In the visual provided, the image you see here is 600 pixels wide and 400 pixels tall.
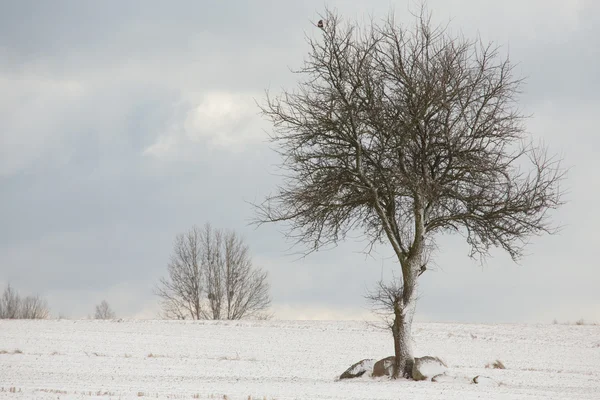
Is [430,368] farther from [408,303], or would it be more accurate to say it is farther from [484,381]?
[408,303]

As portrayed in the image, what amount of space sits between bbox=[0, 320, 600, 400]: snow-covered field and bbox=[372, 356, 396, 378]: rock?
499 mm

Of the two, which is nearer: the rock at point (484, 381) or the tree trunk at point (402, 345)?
the rock at point (484, 381)

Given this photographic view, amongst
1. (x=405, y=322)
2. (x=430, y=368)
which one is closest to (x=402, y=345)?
(x=405, y=322)

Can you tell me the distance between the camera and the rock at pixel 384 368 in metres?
23.1

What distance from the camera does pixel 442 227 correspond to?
24.5 metres

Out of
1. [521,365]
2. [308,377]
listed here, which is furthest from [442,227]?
[521,365]

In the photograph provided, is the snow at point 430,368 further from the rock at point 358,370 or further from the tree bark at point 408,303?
the rock at point 358,370

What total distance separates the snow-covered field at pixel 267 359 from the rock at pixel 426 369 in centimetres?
87

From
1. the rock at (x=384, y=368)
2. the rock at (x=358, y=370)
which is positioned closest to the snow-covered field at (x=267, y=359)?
the rock at (x=384, y=368)

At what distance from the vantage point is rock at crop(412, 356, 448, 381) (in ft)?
74.2

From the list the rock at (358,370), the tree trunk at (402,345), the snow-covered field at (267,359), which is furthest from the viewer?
the rock at (358,370)

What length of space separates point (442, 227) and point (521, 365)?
9628mm

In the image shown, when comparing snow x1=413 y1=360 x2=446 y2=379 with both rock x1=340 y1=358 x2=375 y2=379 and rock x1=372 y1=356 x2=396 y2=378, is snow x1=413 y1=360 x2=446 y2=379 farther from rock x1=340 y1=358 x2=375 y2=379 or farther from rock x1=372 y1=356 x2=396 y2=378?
rock x1=340 y1=358 x2=375 y2=379

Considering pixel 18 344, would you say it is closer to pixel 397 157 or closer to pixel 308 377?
pixel 308 377
